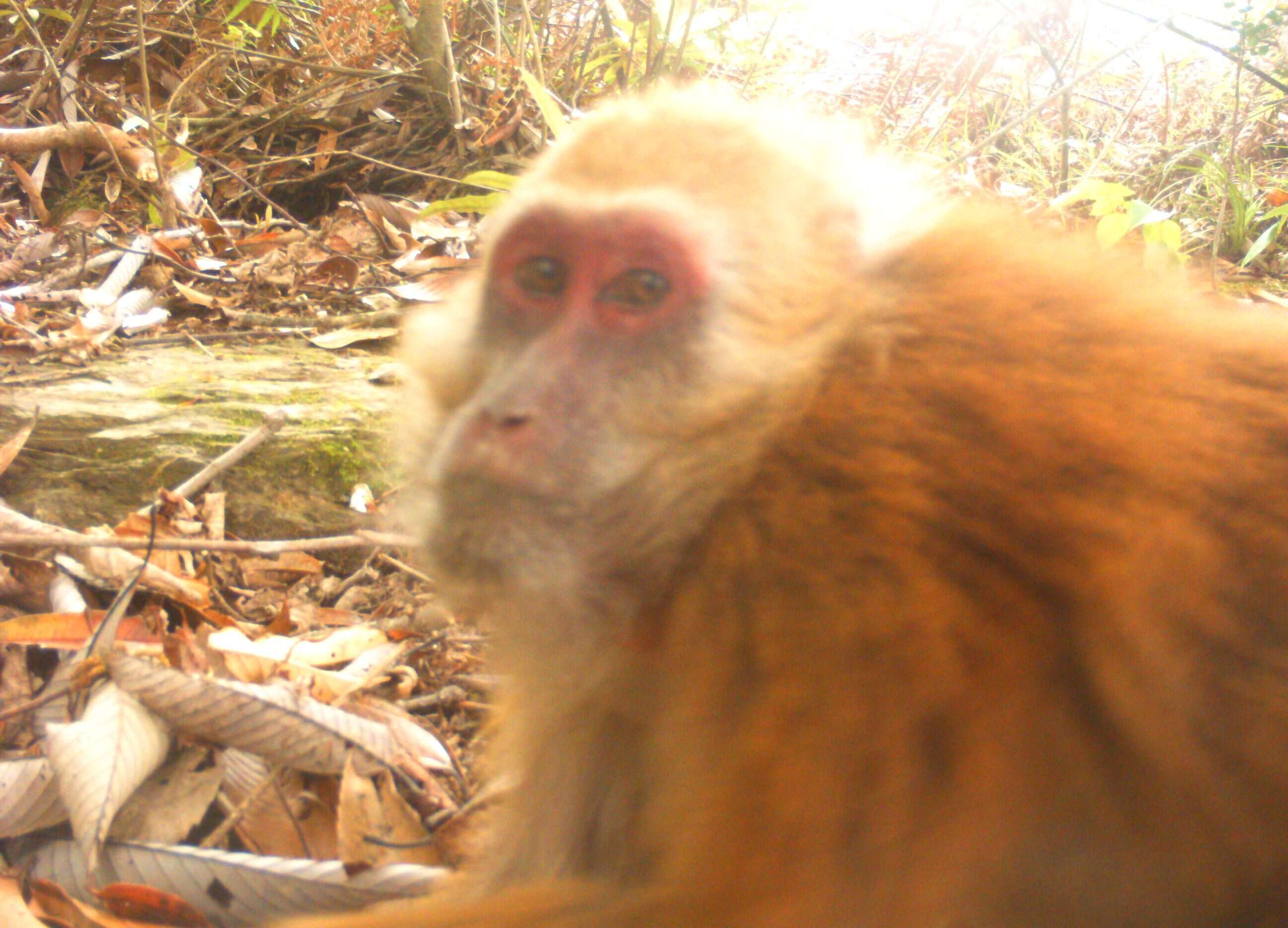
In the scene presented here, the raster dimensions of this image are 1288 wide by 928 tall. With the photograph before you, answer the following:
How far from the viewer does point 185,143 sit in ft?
22.9

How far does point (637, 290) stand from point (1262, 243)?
441cm

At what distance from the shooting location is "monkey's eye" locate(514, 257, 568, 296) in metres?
2.15

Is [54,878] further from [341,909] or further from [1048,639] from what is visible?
[1048,639]

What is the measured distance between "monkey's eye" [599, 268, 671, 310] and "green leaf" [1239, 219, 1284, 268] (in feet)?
14.3

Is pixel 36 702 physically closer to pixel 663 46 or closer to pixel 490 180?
pixel 490 180

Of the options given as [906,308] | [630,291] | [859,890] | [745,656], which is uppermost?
[906,308]

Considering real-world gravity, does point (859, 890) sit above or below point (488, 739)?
above

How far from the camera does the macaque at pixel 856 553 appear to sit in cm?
147

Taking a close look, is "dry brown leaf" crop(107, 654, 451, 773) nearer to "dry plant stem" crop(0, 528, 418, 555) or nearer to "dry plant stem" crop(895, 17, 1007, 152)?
"dry plant stem" crop(0, 528, 418, 555)

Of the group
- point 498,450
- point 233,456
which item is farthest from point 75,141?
point 498,450

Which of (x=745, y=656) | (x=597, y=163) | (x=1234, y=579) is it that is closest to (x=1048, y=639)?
(x=1234, y=579)

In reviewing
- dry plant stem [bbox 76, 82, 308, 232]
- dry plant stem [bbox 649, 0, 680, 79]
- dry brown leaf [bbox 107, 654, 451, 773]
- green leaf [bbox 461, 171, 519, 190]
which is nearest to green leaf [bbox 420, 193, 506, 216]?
green leaf [bbox 461, 171, 519, 190]

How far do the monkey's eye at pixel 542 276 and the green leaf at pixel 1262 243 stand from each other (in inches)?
174

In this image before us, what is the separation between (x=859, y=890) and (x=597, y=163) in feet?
4.83
